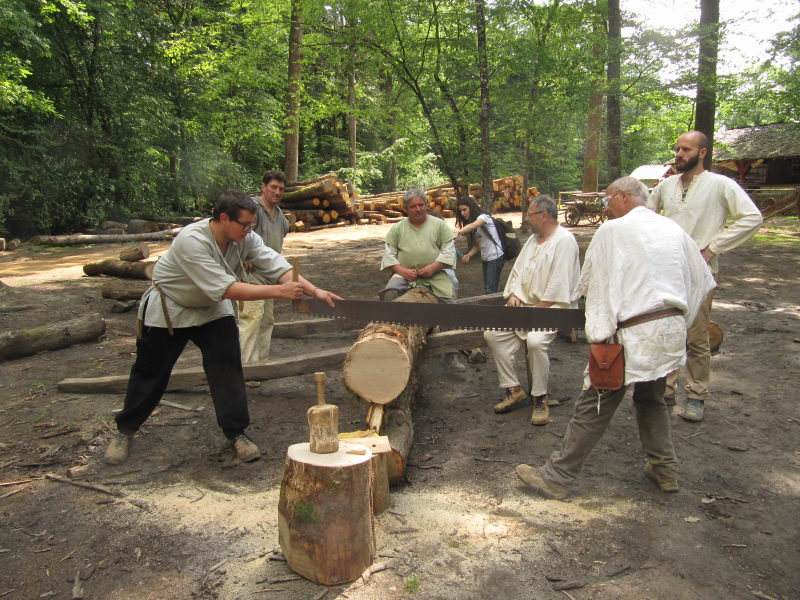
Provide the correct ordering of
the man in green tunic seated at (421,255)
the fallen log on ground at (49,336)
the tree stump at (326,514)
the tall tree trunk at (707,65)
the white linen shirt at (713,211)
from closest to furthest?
the tree stump at (326,514) < the white linen shirt at (713,211) < the man in green tunic seated at (421,255) < the fallen log on ground at (49,336) < the tall tree trunk at (707,65)

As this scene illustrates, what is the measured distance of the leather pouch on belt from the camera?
3.02 meters

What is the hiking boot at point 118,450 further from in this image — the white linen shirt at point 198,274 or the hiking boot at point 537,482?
the hiking boot at point 537,482

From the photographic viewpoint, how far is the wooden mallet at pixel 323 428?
2510 mm

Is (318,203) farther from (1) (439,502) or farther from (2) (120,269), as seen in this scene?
(1) (439,502)

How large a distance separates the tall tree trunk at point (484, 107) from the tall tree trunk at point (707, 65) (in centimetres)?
416

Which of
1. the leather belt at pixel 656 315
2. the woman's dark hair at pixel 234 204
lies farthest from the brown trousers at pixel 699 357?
the woman's dark hair at pixel 234 204

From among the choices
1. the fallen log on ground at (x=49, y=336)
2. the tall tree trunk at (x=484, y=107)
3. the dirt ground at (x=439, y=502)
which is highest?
the tall tree trunk at (x=484, y=107)

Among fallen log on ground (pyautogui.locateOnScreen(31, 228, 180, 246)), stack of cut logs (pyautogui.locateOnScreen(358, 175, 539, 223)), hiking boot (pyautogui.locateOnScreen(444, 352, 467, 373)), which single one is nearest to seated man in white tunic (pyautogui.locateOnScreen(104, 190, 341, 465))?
hiking boot (pyautogui.locateOnScreen(444, 352, 467, 373))

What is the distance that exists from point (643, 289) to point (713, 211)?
176cm

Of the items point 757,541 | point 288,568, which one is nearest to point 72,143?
point 288,568

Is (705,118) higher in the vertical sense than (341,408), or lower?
higher

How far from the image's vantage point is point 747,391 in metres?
4.79

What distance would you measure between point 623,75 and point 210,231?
11024mm

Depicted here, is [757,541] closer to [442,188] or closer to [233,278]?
[233,278]
